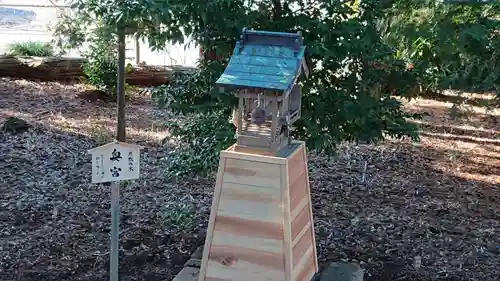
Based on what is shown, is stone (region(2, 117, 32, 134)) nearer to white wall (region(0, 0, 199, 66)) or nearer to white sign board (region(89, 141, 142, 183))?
white wall (region(0, 0, 199, 66))

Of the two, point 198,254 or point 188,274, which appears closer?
point 188,274

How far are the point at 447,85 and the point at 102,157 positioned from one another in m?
1.64

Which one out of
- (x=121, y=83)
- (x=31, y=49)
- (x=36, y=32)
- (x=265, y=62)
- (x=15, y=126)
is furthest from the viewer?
(x=36, y=32)

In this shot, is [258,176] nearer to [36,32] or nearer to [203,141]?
[203,141]

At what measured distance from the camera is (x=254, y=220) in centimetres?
224

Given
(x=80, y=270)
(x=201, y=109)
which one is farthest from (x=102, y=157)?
(x=80, y=270)

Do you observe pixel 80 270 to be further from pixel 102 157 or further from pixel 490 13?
pixel 490 13

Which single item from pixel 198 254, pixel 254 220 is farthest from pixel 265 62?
pixel 198 254

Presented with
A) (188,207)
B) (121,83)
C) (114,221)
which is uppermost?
(121,83)

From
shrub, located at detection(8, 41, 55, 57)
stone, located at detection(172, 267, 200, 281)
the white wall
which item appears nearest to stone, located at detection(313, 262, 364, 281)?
stone, located at detection(172, 267, 200, 281)

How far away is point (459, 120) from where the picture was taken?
22.2 feet

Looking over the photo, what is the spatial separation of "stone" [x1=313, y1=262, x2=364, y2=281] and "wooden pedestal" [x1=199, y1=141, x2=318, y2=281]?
0.40m

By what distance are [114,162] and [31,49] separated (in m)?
5.46

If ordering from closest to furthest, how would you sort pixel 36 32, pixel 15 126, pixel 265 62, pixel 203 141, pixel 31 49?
pixel 265 62 < pixel 203 141 < pixel 15 126 < pixel 31 49 < pixel 36 32
